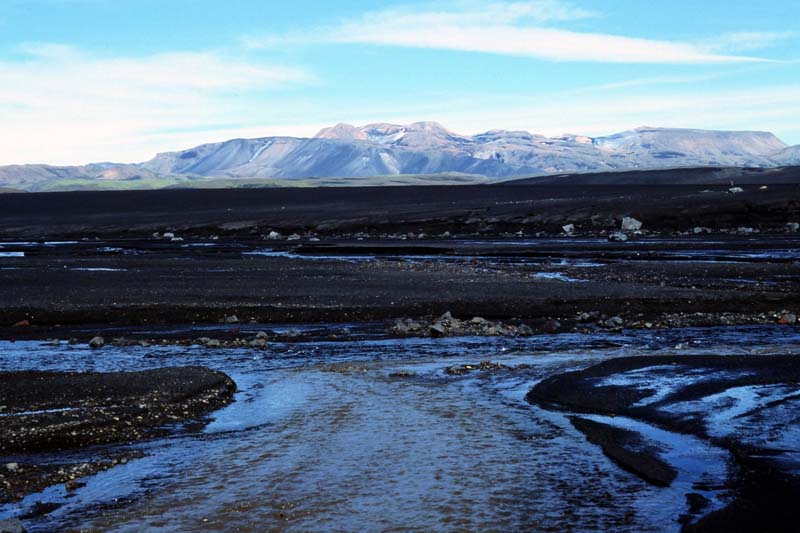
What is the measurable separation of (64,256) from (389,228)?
33.3m

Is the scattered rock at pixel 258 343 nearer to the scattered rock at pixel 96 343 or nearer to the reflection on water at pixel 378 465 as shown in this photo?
the reflection on water at pixel 378 465

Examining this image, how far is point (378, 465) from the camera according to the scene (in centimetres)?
1282

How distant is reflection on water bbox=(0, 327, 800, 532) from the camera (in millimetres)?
10648

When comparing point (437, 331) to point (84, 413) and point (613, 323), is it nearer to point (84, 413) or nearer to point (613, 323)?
point (613, 323)

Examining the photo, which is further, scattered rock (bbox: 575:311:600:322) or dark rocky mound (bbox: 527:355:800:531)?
scattered rock (bbox: 575:311:600:322)

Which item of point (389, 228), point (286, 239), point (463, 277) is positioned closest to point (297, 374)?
point (463, 277)

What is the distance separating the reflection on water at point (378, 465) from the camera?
10.6 meters

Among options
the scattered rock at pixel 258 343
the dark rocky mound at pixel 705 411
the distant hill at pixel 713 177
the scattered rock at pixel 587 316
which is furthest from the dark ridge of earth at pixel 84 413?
the distant hill at pixel 713 177

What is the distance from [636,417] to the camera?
14969 millimetres

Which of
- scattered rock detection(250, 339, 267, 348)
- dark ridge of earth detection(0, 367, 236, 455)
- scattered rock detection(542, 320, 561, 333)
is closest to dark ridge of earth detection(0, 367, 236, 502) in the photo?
dark ridge of earth detection(0, 367, 236, 455)

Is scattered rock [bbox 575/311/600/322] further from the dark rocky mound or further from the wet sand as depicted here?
the dark rocky mound

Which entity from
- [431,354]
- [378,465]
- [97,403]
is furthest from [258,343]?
[378,465]

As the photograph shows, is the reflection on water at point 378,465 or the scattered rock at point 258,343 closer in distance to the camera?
the reflection on water at point 378,465

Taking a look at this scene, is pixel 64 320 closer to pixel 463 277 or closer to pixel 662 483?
pixel 463 277
